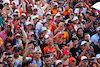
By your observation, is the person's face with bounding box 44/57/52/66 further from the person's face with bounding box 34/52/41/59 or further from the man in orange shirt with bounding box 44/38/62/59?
the man in orange shirt with bounding box 44/38/62/59

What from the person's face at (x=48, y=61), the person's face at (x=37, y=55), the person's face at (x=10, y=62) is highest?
the person's face at (x=37, y=55)

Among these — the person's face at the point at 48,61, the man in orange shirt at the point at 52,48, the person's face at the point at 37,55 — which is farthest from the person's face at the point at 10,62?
the man in orange shirt at the point at 52,48

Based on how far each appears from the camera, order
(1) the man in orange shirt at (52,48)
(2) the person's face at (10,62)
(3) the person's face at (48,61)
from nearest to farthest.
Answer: (2) the person's face at (10,62) → (3) the person's face at (48,61) → (1) the man in orange shirt at (52,48)

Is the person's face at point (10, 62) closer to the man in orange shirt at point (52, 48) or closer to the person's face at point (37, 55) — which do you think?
the person's face at point (37, 55)

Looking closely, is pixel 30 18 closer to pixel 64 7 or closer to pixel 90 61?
pixel 64 7

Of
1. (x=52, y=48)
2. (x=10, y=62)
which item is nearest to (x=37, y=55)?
(x=52, y=48)

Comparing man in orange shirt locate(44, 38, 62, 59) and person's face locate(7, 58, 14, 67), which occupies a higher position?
man in orange shirt locate(44, 38, 62, 59)

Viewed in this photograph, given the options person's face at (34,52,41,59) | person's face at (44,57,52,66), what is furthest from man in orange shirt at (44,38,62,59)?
person's face at (44,57,52,66)

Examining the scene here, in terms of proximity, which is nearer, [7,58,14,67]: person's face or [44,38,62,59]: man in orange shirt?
[7,58,14,67]: person's face

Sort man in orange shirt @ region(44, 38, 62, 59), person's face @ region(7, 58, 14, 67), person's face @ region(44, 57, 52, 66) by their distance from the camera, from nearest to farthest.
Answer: person's face @ region(7, 58, 14, 67) → person's face @ region(44, 57, 52, 66) → man in orange shirt @ region(44, 38, 62, 59)

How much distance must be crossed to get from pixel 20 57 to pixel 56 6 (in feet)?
10.7

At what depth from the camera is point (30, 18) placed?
7500mm

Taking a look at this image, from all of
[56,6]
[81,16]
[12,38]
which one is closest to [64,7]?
[56,6]

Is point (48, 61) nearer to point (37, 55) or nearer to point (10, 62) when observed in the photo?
point (37, 55)
